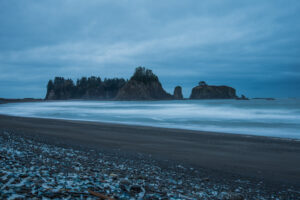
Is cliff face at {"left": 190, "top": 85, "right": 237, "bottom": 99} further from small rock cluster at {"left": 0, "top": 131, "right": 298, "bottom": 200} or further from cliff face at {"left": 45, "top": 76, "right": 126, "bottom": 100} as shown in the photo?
small rock cluster at {"left": 0, "top": 131, "right": 298, "bottom": 200}

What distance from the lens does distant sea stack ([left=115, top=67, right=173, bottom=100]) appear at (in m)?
140

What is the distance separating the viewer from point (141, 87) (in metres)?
140

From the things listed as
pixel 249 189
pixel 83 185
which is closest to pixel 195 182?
pixel 249 189

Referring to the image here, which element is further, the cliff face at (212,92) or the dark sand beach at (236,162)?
the cliff face at (212,92)

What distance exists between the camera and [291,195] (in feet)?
14.9

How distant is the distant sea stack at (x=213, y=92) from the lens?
593 feet

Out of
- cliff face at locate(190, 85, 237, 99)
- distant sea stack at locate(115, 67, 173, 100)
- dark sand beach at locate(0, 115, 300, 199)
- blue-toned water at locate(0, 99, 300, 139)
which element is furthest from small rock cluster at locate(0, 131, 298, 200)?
cliff face at locate(190, 85, 237, 99)

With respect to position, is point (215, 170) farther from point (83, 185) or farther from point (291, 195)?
point (83, 185)

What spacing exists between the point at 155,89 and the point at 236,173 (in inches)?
5659

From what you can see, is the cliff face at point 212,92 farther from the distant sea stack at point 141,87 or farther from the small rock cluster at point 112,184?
the small rock cluster at point 112,184

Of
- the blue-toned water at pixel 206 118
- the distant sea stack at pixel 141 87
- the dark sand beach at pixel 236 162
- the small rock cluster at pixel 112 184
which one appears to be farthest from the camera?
the distant sea stack at pixel 141 87

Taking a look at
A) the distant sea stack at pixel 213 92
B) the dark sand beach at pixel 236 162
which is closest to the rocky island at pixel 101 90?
the distant sea stack at pixel 213 92

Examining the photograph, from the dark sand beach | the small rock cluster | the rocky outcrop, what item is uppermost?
the rocky outcrop

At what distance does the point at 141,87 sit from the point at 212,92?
68204mm
